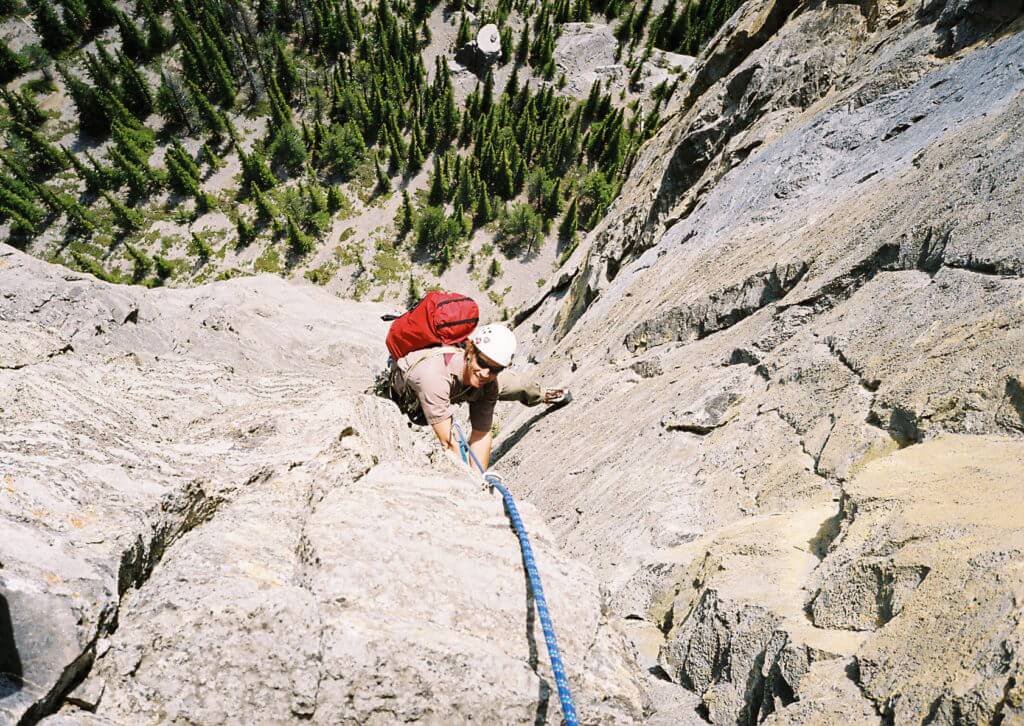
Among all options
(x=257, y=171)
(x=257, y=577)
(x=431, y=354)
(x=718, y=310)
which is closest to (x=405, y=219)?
(x=257, y=171)

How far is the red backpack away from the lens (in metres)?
7.19

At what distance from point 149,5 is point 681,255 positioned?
11039 centimetres

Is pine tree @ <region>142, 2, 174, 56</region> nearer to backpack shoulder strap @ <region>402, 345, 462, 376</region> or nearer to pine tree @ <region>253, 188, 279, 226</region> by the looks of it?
pine tree @ <region>253, 188, 279, 226</region>

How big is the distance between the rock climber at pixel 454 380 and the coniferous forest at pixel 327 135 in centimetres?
4719

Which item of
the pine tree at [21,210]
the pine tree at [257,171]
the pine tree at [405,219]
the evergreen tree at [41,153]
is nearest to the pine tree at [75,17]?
the evergreen tree at [41,153]

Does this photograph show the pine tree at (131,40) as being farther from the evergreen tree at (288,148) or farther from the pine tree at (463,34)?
the pine tree at (463,34)

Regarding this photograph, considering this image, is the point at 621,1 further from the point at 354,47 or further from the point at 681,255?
the point at 681,255

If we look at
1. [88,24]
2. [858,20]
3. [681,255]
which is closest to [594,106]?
[858,20]

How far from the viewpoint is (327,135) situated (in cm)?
6184

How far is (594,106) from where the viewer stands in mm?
68938

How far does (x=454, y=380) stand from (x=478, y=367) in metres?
0.61

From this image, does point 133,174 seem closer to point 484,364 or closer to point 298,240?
point 298,240

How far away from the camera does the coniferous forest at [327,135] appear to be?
184 ft

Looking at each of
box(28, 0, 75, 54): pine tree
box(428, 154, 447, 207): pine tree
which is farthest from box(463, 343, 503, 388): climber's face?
box(28, 0, 75, 54): pine tree
